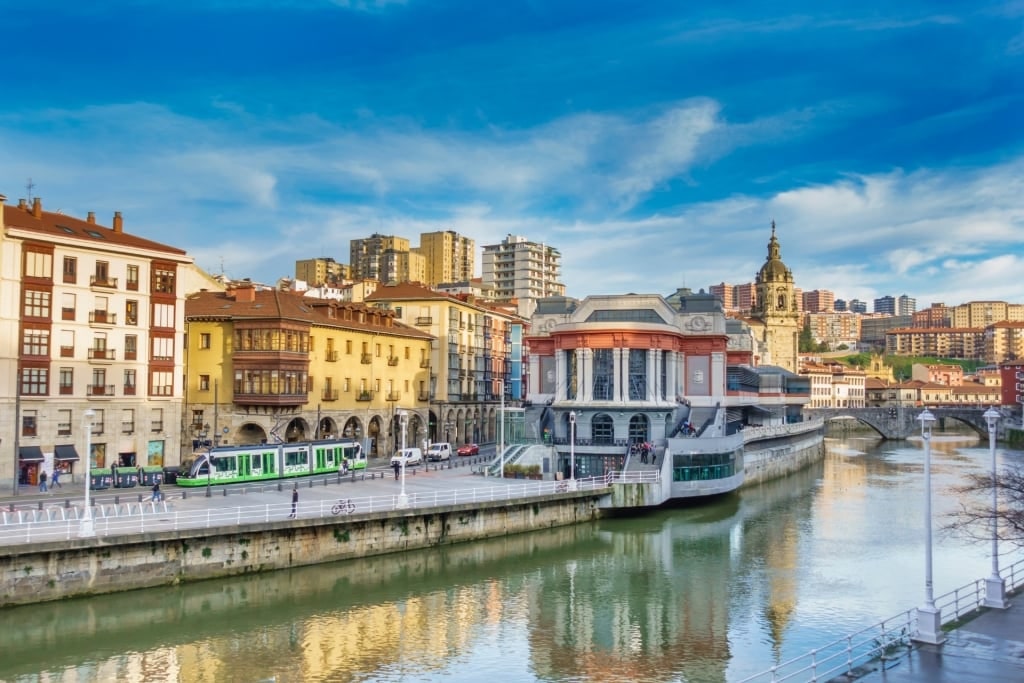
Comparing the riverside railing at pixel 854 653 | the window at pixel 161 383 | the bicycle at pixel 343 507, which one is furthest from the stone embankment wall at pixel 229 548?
the window at pixel 161 383

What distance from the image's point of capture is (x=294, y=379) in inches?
2773

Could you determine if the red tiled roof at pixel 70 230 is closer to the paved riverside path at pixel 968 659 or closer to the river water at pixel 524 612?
the river water at pixel 524 612

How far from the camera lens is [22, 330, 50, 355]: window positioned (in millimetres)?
55938

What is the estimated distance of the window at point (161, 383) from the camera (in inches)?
2495

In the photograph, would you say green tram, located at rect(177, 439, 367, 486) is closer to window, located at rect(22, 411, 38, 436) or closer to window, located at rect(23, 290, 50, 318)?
window, located at rect(22, 411, 38, 436)

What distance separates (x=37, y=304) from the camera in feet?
186

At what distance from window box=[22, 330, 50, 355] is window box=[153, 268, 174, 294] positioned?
8.36 meters

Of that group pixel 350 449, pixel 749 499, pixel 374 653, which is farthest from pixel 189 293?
pixel 374 653

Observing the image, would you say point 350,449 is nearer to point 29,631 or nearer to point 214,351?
point 214,351

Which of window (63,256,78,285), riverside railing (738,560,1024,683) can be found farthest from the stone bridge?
riverside railing (738,560,1024,683)

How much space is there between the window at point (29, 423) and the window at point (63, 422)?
157 centimetres

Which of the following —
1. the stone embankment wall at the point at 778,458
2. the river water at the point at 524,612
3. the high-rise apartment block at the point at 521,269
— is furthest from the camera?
the high-rise apartment block at the point at 521,269

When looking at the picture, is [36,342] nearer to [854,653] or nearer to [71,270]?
[71,270]

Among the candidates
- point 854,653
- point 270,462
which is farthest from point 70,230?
point 854,653
